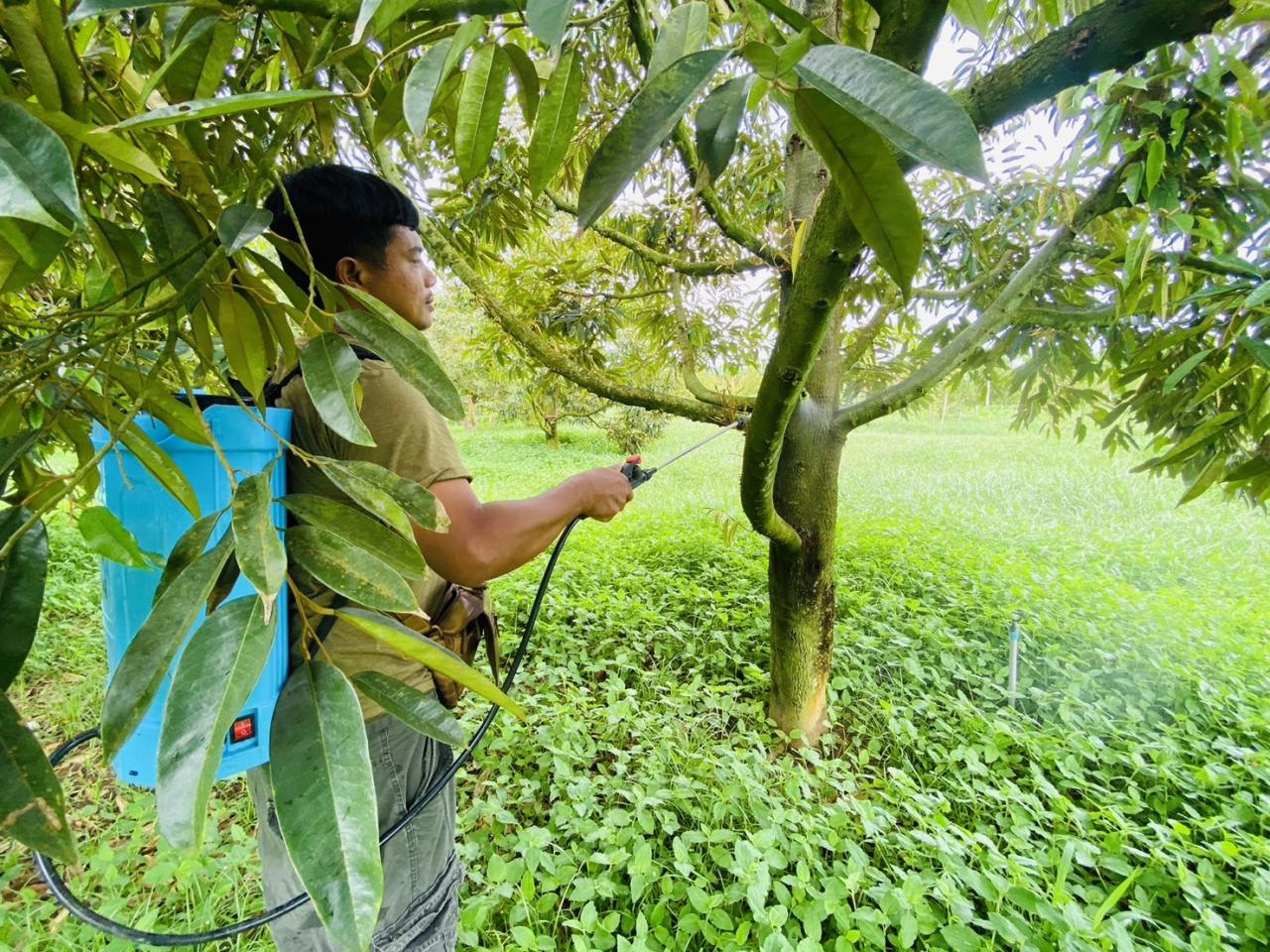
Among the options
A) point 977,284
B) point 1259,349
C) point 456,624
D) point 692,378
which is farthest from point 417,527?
point 977,284

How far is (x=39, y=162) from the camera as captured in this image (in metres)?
0.27

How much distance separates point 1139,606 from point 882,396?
1.97m

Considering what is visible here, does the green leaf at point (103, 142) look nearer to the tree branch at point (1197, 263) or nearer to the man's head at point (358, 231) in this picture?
the man's head at point (358, 231)

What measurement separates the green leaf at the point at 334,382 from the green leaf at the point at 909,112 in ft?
0.98

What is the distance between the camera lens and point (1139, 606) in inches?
98.0

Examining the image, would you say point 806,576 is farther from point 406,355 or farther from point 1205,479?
point 406,355

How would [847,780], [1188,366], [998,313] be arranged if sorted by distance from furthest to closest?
[847,780] < [998,313] < [1188,366]

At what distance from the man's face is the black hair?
1 centimetres

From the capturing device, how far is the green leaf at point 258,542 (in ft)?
0.90

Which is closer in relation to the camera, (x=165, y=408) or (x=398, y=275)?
(x=165, y=408)

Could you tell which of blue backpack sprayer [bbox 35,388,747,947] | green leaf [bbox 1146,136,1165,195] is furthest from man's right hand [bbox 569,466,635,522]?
green leaf [bbox 1146,136,1165,195]

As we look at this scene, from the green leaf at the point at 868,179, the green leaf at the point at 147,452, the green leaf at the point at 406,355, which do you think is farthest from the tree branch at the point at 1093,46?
the green leaf at the point at 147,452

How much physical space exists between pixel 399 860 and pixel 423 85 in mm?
970

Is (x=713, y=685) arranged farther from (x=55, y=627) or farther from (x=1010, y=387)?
(x=55, y=627)
